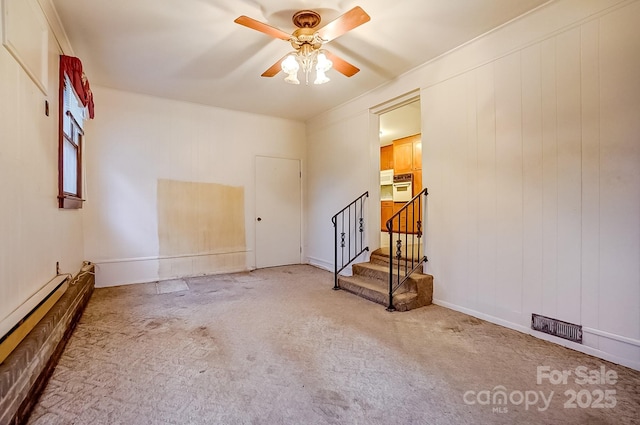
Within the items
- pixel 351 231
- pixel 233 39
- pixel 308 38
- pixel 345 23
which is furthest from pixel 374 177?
pixel 233 39

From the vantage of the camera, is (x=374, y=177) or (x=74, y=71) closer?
(x=74, y=71)

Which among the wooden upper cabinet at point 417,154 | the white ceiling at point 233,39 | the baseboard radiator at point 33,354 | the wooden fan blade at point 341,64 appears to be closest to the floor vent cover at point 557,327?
the white ceiling at point 233,39

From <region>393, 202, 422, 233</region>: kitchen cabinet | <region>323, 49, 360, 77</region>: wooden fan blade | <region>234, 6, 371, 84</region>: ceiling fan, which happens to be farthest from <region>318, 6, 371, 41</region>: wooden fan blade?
<region>393, 202, 422, 233</region>: kitchen cabinet

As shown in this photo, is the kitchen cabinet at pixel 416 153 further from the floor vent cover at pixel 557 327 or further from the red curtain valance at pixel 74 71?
the red curtain valance at pixel 74 71

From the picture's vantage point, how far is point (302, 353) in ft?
7.07

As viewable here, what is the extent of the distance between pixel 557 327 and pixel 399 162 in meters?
4.54

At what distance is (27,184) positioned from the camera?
6.03ft

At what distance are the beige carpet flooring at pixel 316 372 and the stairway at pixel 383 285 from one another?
0.49 ft

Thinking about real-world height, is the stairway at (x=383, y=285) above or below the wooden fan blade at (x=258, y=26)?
below

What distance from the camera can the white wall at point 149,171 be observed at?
12.9 feet

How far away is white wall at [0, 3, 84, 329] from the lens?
1.55m

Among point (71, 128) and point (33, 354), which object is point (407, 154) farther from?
point (33, 354)

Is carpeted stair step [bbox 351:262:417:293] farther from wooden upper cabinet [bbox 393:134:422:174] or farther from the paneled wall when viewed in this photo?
wooden upper cabinet [bbox 393:134:422:174]

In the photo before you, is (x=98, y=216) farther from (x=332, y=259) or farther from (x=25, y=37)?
(x=332, y=259)
